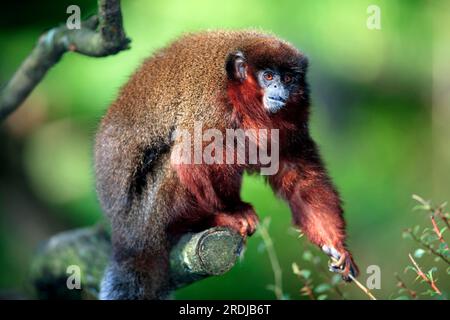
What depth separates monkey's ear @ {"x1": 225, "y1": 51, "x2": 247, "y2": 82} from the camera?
10.1 ft

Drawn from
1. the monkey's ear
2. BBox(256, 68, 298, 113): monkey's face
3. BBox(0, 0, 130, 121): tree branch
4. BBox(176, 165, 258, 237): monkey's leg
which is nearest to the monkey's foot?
BBox(176, 165, 258, 237): monkey's leg

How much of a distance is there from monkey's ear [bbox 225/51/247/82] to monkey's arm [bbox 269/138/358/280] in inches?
20.0

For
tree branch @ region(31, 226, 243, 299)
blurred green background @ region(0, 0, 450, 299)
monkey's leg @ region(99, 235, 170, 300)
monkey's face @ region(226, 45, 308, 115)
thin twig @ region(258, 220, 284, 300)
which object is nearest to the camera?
monkey's face @ region(226, 45, 308, 115)

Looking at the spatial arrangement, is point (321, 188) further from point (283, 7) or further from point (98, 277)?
point (283, 7)

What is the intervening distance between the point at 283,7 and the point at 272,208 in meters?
1.66

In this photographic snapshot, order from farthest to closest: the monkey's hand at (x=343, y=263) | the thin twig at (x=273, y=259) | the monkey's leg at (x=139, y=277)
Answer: the thin twig at (x=273, y=259), the monkey's leg at (x=139, y=277), the monkey's hand at (x=343, y=263)

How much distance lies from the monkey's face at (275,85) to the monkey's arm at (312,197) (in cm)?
Answer: 35

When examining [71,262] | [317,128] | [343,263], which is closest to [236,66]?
[343,263]

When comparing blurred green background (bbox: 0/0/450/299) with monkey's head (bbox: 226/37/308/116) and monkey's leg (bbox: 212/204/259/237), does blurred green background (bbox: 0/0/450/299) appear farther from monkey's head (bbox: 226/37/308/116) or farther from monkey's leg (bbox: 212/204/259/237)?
monkey's leg (bbox: 212/204/259/237)

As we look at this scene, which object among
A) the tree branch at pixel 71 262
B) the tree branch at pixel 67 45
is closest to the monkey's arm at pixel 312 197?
the tree branch at pixel 67 45

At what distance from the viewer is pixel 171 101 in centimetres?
319

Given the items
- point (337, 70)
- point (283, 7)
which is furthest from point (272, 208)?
point (283, 7)

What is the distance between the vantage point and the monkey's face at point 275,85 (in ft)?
9.95

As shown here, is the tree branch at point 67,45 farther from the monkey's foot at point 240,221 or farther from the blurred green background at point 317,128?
the blurred green background at point 317,128
